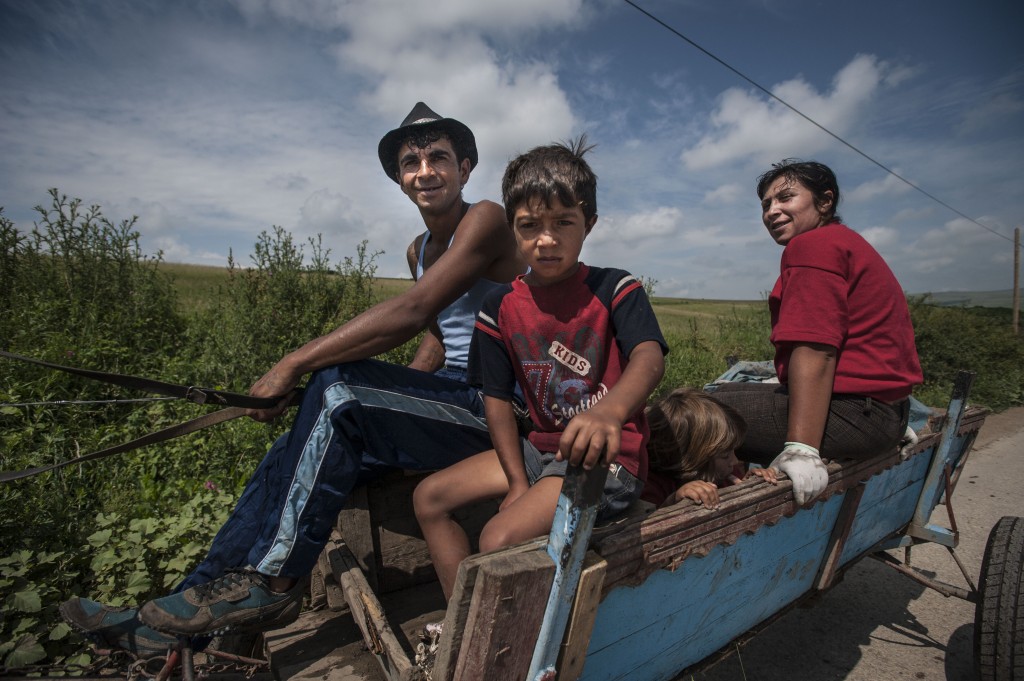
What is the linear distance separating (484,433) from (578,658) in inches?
38.3

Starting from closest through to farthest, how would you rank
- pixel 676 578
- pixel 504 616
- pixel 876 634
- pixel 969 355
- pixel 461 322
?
pixel 504 616 < pixel 676 578 < pixel 461 322 < pixel 876 634 < pixel 969 355

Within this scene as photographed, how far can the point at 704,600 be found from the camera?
62.1 inches

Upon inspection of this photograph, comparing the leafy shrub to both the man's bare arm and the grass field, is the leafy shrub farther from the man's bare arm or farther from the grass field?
the man's bare arm

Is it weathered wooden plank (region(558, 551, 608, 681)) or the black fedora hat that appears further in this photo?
the black fedora hat

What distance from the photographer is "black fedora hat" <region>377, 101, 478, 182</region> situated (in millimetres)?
2410

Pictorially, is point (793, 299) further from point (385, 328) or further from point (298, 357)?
point (298, 357)

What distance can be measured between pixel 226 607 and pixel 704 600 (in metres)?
1.38

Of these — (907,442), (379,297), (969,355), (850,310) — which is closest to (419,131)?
(850,310)

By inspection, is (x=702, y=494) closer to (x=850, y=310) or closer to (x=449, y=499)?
(x=449, y=499)

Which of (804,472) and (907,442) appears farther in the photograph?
(907,442)

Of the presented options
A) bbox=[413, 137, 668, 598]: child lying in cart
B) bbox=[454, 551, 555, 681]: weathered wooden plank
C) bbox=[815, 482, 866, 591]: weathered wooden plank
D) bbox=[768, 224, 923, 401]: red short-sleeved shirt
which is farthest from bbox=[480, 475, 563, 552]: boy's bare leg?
bbox=[815, 482, 866, 591]: weathered wooden plank

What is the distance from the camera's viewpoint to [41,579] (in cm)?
247

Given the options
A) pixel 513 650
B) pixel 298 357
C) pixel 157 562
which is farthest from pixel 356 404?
pixel 157 562

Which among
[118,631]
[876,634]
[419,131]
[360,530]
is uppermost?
[419,131]
